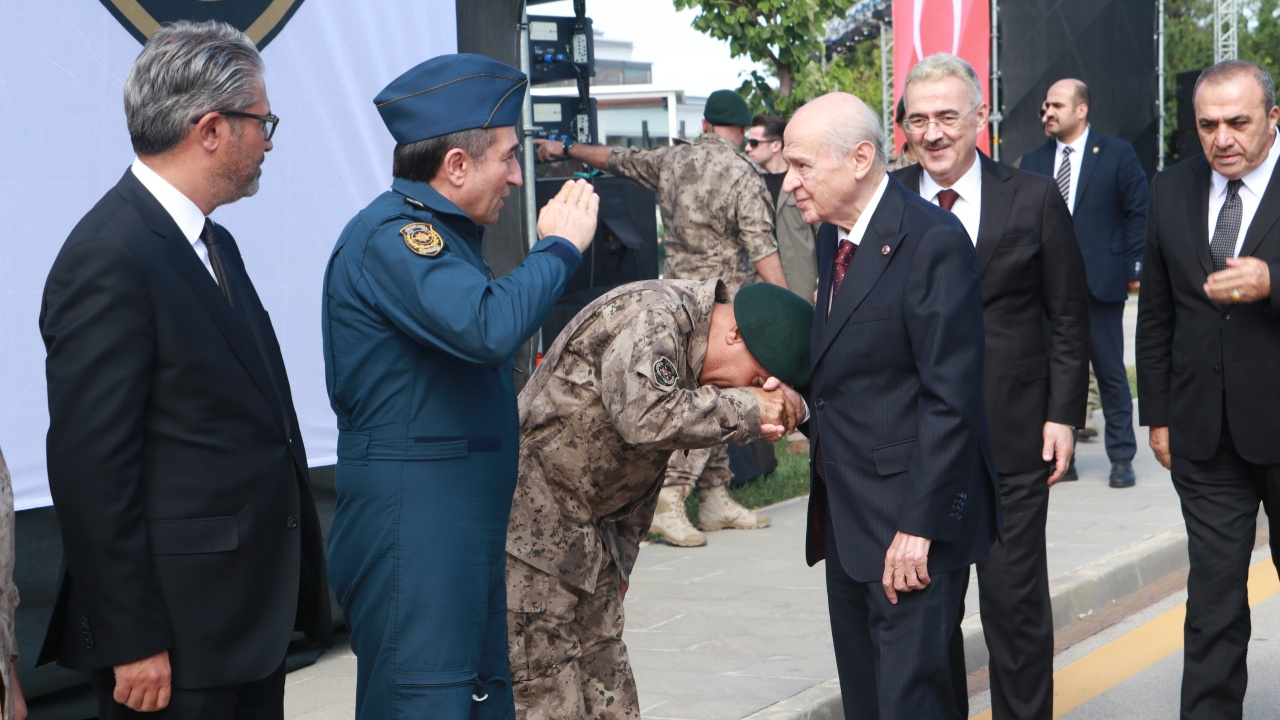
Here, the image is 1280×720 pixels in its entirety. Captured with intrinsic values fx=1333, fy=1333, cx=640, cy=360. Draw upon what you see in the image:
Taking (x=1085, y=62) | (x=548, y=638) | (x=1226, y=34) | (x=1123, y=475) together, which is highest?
(x=1226, y=34)

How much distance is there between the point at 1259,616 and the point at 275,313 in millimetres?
4414

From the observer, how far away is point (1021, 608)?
13.9ft

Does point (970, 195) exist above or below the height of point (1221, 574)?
above

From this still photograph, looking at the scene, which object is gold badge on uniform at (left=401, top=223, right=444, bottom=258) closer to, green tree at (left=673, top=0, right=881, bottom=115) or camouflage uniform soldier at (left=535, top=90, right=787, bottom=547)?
camouflage uniform soldier at (left=535, top=90, right=787, bottom=547)

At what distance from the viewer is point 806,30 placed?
464 inches

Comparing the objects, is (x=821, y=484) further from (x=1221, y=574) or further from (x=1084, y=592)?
(x=1084, y=592)

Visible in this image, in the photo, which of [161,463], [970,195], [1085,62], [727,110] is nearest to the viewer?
[161,463]

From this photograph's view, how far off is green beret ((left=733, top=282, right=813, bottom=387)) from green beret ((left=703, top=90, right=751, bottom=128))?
4617 mm

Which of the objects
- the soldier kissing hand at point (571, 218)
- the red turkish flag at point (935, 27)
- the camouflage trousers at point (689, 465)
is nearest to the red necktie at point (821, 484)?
the soldier kissing hand at point (571, 218)

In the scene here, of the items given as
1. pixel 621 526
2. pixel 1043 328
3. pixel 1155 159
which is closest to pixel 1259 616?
pixel 1043 328

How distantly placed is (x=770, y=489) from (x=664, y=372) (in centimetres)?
546

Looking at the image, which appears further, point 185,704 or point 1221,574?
point 1221,574

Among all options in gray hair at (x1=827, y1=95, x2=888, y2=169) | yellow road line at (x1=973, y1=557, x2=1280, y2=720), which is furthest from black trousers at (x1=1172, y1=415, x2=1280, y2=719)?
gray hair at (x1=827, y1=95, x2=888, y2=169)

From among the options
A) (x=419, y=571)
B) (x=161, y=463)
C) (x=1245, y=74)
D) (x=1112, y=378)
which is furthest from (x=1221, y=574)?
(x=1112, y=378)
